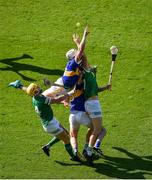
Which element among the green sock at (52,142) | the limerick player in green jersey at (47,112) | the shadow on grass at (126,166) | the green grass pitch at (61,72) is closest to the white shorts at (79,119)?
the limerick player in green jersey at (47,112)

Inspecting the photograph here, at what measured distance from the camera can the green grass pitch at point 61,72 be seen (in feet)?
45.4

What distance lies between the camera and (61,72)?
1830 cm

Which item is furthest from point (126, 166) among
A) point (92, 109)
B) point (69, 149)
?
point (92, 109)

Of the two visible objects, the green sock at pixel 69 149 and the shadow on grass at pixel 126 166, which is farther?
the green sock at pixel 69 149

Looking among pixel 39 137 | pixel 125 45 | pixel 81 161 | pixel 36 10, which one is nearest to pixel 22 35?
pixel 36 10

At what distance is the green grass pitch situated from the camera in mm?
13828

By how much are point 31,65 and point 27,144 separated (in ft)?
15.0

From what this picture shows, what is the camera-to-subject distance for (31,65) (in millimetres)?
18766

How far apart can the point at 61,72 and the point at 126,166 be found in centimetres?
520

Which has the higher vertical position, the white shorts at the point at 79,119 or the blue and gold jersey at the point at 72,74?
the blue and gold jersey at the point at 72,74

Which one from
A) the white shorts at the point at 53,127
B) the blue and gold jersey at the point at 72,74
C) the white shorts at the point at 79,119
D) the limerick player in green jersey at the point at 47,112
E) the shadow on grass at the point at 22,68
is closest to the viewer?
the limerick player in green jersey at the point at 47,112

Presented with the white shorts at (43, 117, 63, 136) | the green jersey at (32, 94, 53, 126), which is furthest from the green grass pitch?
the green jersey at (32, 94, 53, 126)

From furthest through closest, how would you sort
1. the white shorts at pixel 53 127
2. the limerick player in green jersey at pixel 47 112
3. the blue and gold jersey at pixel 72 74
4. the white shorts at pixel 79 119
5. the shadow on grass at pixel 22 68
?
the shadow on grass at pixel 22 68 → the white shorts at pixel 79 119 → the blue and gold jersey at pixel 72 74 → the white shorts at pixel 53 127 → the limerick player in green jersey at pixel 47 112

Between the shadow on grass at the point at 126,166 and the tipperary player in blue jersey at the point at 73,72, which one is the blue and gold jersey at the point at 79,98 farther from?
the shadow on grass at the point at 126,166
